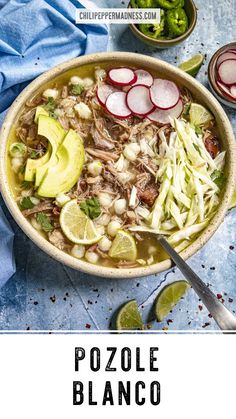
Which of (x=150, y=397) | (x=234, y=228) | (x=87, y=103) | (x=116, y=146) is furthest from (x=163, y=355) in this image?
(x=87, y=103)

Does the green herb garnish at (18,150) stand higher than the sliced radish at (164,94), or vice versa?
the sliced radish at (164,94)

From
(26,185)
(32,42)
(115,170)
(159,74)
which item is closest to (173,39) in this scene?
(159,74)

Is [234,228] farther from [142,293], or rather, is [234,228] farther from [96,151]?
[96,151]

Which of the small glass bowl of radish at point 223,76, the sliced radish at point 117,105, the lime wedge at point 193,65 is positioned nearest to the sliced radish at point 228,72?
the small glass bowl of radish at point 223,76

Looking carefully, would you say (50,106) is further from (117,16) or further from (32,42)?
(117,16)

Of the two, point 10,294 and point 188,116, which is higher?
point 188,116

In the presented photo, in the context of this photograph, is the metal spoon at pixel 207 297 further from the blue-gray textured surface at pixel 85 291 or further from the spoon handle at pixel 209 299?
the blue-gray textured surface at pixel 85 291
